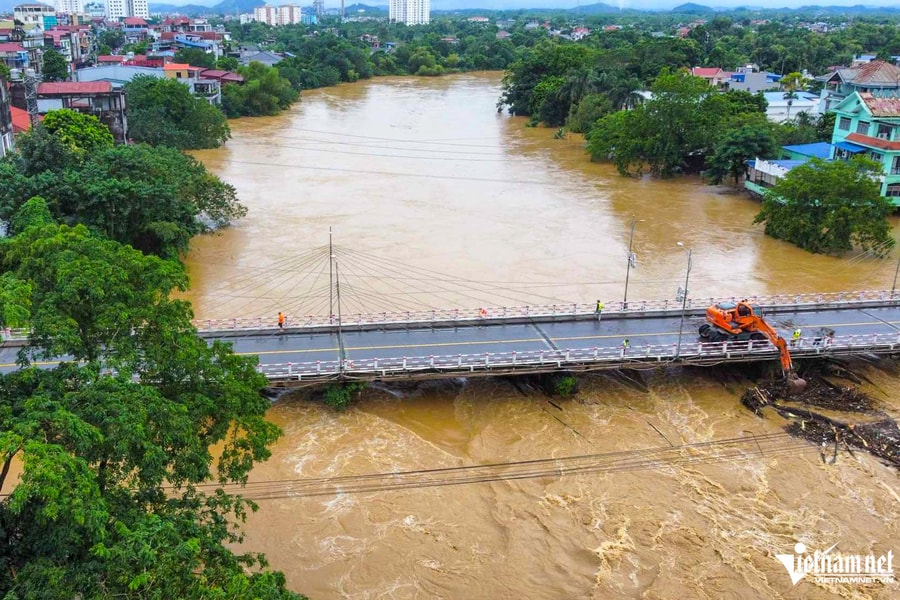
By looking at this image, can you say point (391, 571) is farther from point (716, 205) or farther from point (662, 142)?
point (662, 142)

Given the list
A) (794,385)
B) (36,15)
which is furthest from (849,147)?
(36,15)

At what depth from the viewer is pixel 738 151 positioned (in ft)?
152

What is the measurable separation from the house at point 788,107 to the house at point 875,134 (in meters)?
16.1

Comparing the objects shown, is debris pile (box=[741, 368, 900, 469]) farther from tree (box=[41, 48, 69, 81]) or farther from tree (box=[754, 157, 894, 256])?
tree (box=[41, 48, 69, 81])

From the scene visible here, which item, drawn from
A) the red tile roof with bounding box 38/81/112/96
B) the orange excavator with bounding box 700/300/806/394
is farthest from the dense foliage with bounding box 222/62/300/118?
the orange excavator with bounding box 700/300/806/394

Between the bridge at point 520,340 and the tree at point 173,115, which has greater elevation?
the tree at point 173,115

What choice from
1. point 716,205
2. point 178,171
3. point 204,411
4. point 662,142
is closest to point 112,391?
point 204,411

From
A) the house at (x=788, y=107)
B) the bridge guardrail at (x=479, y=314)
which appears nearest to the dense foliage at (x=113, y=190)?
the bridge guardrail at (x=479, y=314)

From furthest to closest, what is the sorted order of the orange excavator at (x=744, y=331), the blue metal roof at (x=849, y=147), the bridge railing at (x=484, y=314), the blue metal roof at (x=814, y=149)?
1. the blue metal roof at (x=814, y=149)
2. the blue metal roof at (x=849, y=147)
3. the bridge railing at (x=484, y=314)
4. the orange excavator at (x=744, y=331)

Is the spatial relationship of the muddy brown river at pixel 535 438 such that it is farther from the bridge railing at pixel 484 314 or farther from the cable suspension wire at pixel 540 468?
the bridge railing at pixel 484 314

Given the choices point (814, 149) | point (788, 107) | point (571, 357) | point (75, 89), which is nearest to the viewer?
point (571, 357)

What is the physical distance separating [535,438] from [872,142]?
1189 inches

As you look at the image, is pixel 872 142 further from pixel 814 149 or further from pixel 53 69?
pixel 53 69

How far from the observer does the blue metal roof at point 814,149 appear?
44.8 meters
